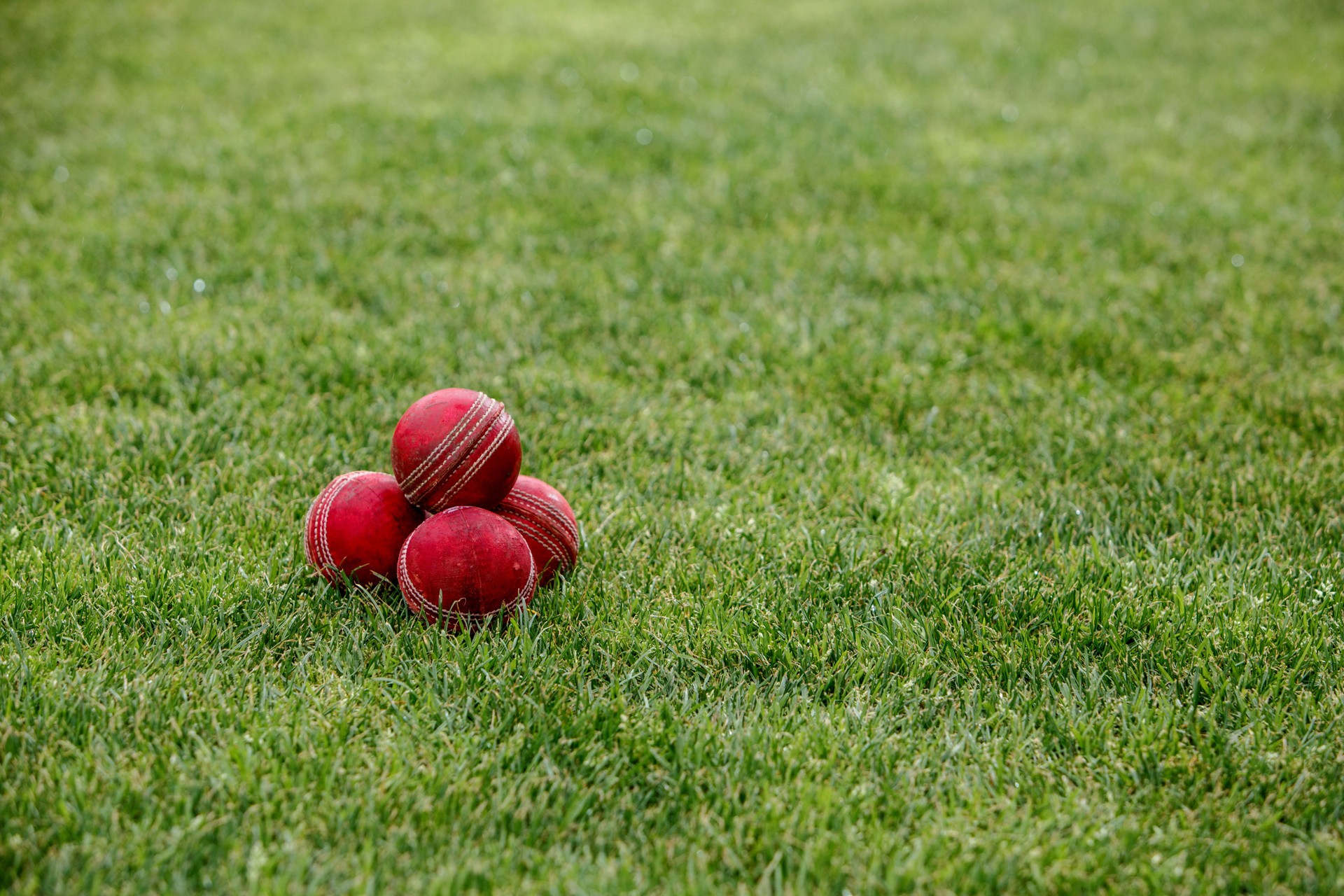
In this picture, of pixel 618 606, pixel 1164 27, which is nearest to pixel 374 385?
pixel 618 606

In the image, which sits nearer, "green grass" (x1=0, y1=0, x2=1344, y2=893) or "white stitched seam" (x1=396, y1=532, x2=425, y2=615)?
"green grass" (x1=0, y1=0, x2=1344, y2=893)

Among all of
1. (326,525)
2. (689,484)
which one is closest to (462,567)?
(326,525)

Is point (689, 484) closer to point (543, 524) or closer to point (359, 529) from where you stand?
point (543, 524)

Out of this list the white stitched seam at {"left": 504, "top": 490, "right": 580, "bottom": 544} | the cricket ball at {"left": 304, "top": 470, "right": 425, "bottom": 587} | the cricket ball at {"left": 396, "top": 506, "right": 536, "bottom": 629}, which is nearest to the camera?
the cricket ball at {"left": 396, "top": 506, "right": 536, "bottom": 629}

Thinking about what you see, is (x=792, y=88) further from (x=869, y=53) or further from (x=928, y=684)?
(x=928, y=684)

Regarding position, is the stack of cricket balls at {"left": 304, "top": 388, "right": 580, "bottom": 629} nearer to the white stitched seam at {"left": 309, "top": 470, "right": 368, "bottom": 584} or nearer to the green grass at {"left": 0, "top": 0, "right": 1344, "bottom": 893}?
the white stitched seam at {"left": 309, "top": 470, "right": 368, "bottom": 584}

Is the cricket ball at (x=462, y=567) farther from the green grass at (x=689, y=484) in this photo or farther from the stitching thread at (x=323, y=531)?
the stitching thread at (x=323, y=531)

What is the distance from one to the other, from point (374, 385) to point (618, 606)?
5.30ft

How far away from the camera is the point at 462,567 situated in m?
2.71

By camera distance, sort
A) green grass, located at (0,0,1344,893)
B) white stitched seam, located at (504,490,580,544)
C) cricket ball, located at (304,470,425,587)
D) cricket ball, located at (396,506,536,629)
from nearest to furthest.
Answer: green grass, located at (0,0,1344,893) → cricket ball, located at (396,506,536,629) → cricket ball, located at (304,470,425,587) → white stitched seam, located at (504,490,580,544)

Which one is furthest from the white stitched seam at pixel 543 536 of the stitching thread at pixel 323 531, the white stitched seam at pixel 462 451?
the stitching thread at pixel 323 531

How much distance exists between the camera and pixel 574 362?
4.43 meters

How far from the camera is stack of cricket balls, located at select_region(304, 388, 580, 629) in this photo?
2.74 meters

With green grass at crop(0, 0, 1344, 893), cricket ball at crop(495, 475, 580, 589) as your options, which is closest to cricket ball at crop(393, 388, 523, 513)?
cricket ball at crop(495, 475, 580, 589)
